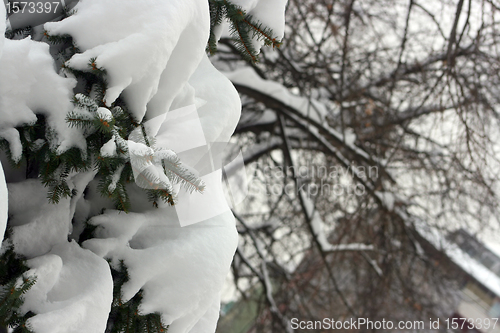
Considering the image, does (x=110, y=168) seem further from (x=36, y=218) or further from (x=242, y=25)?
(x=242, y=25)

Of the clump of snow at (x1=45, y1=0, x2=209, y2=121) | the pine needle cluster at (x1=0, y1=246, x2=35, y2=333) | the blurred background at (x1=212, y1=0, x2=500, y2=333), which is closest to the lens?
the pine needle cluster at (x1=0, y1=246, x2=35, y2=333)

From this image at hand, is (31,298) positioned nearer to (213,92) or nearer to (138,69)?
(138,69)

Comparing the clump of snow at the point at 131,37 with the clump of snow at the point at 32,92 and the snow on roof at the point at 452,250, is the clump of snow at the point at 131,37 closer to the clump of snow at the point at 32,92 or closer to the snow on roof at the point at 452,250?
the clump of snow at the point at 32,92

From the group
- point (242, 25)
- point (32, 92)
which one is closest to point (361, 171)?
point (242, 25)

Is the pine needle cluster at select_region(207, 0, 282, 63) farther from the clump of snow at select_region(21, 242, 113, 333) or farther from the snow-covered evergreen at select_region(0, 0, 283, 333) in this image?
the clump of snow at select_region(21, 242, 113, 333)

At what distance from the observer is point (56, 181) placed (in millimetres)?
1092

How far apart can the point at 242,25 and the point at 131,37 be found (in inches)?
18.2

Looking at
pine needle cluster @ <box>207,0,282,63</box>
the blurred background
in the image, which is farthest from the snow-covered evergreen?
the blurred background

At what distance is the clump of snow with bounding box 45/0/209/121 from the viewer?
1.07 meters

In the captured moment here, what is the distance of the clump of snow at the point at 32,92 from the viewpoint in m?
1.02

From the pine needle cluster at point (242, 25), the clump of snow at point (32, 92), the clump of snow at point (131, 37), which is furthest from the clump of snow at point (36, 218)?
the pine needle cluster at point (242, 25)

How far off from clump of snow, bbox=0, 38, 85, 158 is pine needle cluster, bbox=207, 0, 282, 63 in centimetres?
59

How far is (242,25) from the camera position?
1400 millimetres

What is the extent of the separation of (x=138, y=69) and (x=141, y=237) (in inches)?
21.5
